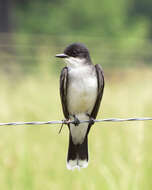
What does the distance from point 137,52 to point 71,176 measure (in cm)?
1682

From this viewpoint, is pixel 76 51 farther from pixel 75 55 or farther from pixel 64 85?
pixel 64 85

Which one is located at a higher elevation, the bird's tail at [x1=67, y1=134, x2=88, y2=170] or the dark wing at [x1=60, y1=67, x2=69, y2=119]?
the dark wing at [x1=60, y1=67, x2=69, y2=119]

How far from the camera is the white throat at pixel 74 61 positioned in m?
5.97

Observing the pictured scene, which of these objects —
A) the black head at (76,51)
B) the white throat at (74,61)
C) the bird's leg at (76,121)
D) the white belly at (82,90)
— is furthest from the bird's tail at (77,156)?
the black head at (76,51)

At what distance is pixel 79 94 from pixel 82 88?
0.07 metres

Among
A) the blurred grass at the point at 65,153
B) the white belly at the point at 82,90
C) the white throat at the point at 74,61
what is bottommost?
the blurred grass at the point at 65,153

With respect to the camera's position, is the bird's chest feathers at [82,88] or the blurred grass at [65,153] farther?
the bird's chest feathers at [82,88]

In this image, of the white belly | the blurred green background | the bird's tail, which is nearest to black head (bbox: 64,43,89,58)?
the white belly

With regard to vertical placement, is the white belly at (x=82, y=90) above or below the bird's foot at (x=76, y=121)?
above

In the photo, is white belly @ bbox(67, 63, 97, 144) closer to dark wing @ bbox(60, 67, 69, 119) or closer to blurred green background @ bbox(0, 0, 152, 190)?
dark wing @ bbox(60, 67, 69, 119)

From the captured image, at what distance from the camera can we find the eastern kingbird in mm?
5766

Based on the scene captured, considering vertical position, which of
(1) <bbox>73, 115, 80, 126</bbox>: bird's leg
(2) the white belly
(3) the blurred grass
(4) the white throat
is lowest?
(3) the blurred grass

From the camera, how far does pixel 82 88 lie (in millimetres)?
5762

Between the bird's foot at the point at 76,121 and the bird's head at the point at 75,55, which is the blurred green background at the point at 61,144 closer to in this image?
the bird's foot at the point at 76,121
